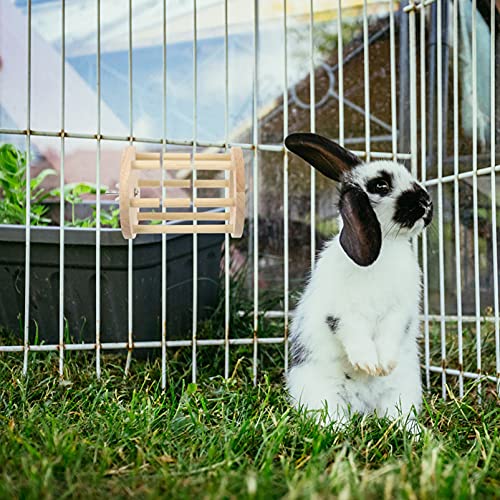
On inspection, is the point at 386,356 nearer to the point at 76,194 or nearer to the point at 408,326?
the point at 408,326

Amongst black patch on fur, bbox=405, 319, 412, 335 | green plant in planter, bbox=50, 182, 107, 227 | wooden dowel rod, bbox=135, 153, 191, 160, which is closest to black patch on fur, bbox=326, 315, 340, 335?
black patch on fur, bbox=405, 319, 412, 335

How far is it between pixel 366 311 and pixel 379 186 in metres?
0.47

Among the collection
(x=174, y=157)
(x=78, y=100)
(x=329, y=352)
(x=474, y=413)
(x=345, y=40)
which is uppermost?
(x=345, y=40)

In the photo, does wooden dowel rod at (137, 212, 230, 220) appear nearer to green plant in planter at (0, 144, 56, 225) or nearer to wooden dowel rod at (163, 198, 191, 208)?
wooden dowel rod at (163, 198, 191, 208)

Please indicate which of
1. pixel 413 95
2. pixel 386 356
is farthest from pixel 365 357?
pixel 413 95

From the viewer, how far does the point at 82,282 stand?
Result: 3.17 metres

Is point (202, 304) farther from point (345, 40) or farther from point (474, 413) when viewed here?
point (345, 40)

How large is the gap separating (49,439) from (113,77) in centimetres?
300

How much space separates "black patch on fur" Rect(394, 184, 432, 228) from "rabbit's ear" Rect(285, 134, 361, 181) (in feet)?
0.79

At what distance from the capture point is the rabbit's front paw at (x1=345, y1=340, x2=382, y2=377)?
7.97 feet

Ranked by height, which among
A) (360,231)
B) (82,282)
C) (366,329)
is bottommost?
(366,329)

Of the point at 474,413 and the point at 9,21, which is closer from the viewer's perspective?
the point at 474,413

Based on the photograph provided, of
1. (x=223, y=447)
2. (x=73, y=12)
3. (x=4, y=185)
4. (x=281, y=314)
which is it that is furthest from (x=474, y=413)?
(x=73, y=12)

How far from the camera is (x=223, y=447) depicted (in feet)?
6.32
